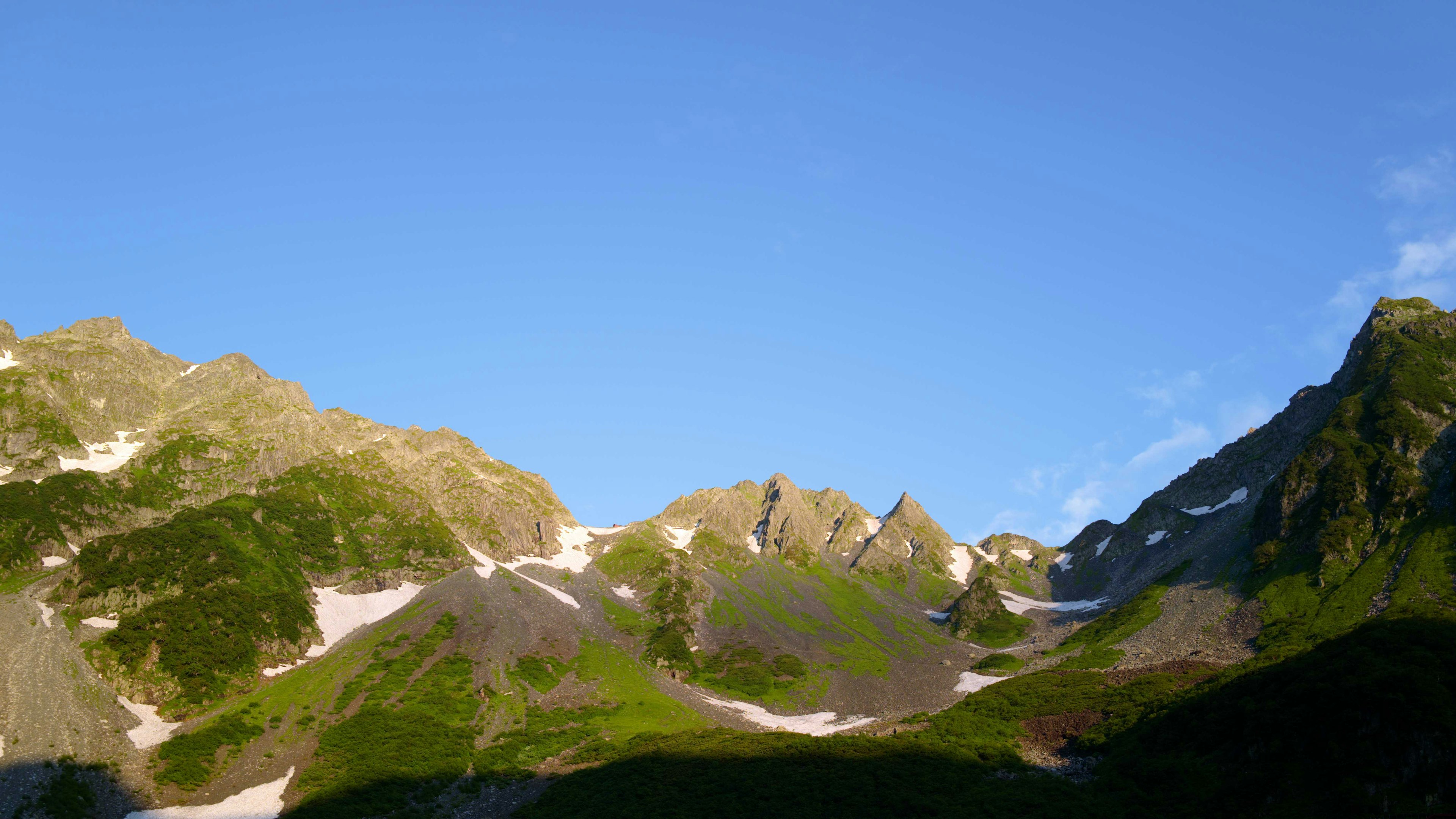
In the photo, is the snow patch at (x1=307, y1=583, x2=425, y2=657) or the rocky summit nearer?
the rocky summit

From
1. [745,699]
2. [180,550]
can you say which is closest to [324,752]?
[180,550]

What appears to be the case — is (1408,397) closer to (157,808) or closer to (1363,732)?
(1363,732)

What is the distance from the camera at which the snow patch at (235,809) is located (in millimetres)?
105438

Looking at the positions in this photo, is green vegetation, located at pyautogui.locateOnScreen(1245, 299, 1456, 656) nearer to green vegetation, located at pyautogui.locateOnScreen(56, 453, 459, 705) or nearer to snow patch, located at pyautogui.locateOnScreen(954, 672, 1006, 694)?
snow patch, located at pyautogui.locateOnScreen(954, 672, 1006, 694)

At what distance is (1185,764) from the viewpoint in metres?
78.9

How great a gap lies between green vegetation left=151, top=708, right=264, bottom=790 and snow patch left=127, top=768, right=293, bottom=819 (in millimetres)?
5448

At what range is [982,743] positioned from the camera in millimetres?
105000

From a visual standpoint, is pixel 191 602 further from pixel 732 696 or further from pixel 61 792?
pixel 732 696

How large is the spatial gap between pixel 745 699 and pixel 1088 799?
4342 inches

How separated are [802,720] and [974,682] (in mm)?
48374

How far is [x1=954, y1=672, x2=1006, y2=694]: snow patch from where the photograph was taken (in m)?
176

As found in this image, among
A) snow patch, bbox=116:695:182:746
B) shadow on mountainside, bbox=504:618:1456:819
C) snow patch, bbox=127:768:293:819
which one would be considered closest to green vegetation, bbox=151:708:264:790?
snow patch, bbox=116:695:182:746

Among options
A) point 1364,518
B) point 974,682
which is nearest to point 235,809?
point 974,682

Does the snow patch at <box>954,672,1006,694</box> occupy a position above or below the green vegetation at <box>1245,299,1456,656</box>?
below
